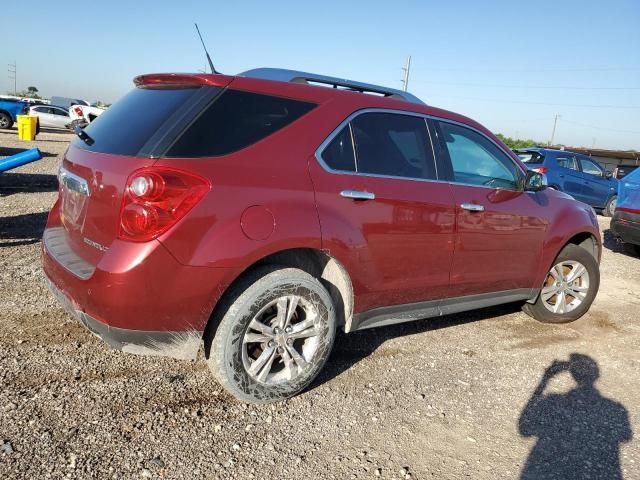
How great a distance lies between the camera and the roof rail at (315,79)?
125 inches

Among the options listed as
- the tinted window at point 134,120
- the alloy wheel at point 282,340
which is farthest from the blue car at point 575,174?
the tinted window at point 134,120

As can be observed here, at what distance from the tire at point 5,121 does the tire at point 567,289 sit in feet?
88.8

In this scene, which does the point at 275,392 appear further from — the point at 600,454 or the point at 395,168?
the point at 600,454

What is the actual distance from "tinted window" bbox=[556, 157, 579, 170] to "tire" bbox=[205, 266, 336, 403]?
1110cm

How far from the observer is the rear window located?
39.7 feet

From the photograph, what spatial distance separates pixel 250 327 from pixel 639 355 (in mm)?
3428

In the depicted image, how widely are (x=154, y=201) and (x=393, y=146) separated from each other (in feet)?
5.41

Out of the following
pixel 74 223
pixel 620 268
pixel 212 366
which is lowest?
pixel 620 268

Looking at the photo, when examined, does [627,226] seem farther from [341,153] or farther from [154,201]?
[154,201]

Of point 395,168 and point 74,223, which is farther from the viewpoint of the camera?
point 395,168

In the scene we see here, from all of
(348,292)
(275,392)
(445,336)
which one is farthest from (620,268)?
(275,392)

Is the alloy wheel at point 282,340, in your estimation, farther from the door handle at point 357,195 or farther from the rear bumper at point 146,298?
the door handle at point 357,195

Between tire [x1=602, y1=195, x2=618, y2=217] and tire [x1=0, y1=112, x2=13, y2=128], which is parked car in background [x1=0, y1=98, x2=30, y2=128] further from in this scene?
tire [x1=602, y1=195, x2=618, y2=217]

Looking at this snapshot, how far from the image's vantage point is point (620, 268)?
25.4 feet
